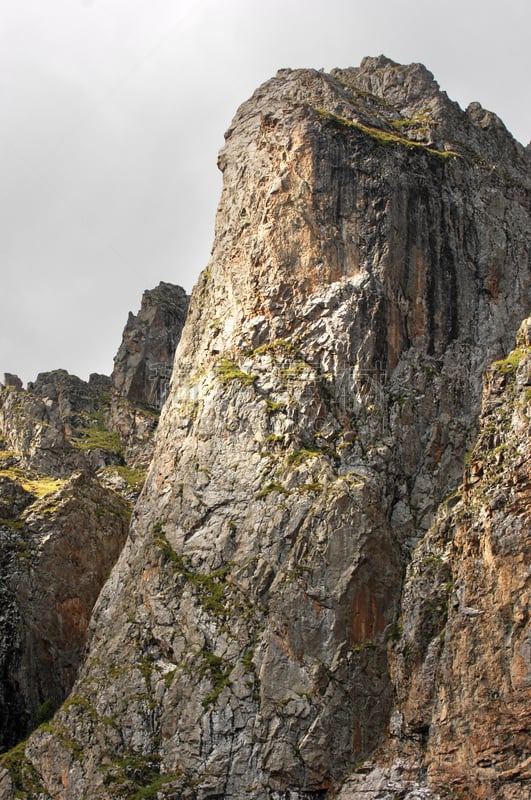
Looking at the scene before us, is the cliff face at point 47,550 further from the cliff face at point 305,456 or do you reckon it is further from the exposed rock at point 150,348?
the exposed rock at point 150,348

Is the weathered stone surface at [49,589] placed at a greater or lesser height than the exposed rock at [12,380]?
lesser

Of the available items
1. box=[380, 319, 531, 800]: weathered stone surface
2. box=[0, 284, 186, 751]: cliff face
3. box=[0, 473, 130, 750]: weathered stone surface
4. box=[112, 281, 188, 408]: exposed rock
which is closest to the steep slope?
box=[380, 319, 531, 800]: weathered stone surface

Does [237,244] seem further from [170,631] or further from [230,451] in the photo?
[170,631]

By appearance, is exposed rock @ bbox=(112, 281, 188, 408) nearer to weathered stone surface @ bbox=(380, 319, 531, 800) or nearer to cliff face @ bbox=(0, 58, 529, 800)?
cliff face @ bbox=(0, 58, 529, 800)

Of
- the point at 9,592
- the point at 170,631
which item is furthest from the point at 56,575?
the point at 170,631

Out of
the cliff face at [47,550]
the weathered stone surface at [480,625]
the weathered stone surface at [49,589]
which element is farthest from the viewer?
the cliff face at [47,550]

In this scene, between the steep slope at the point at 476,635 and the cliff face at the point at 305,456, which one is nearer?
the steep slope at the point at 476,635

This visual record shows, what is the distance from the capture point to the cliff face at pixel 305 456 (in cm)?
5797

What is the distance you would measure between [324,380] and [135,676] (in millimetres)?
23315

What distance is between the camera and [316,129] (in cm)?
8231

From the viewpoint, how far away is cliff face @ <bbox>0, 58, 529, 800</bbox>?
58.0m

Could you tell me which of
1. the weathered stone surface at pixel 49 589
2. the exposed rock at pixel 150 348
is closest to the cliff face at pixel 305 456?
the weathered stone surface at pixel 49 589

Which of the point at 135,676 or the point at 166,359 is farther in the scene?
the point at 166,359

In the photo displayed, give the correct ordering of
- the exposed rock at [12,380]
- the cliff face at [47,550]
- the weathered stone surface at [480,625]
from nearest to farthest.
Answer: the weathered stone surface at [480,625] → the cliff face at [47,550] → the exposed rock at [12,380]
